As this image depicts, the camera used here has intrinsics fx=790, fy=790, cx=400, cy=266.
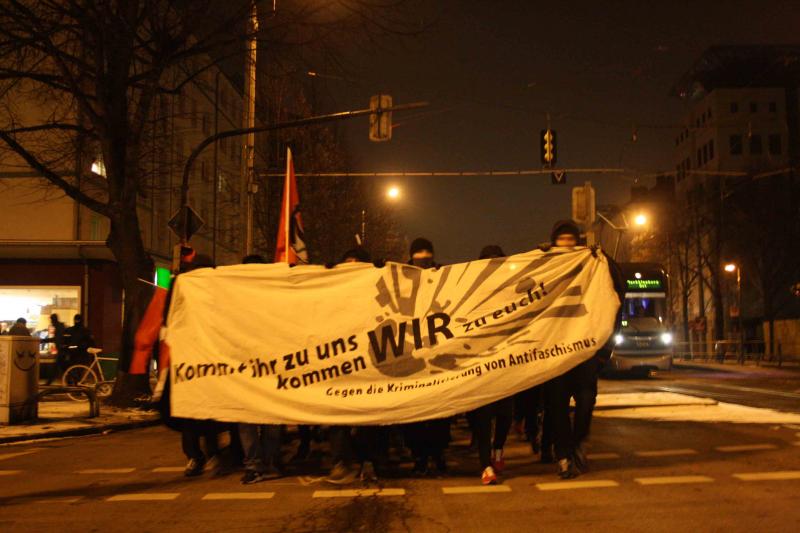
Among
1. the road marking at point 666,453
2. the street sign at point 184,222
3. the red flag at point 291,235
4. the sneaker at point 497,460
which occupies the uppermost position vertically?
the street sign at point 184,222

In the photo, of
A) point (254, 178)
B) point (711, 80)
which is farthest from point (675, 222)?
point (254, 178)

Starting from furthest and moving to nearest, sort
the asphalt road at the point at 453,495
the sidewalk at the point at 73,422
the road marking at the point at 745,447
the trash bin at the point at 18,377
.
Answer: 1. the trash bin at the point at 18,377
2. the sidewalk at the point at 73,422
3. the road marking at the point at 745,447
4. the asphalt road at the point at 453,495

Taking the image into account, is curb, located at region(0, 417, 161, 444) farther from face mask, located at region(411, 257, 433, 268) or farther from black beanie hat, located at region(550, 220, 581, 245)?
black beanie hat, located at region(550, 220, 581, 245)

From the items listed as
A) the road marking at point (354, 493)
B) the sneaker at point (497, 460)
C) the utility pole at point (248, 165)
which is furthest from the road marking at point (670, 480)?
the utility pole at point (248, 165)

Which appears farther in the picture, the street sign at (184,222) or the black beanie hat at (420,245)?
the street sign at (184,222)

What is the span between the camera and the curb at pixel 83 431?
1114 cm

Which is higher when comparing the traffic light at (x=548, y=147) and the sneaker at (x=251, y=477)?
the traffic light at (x=548, y=147)

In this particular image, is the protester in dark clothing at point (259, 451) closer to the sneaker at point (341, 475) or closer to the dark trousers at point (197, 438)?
the dark trousers at point (197, 438)

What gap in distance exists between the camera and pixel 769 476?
6.92 metres

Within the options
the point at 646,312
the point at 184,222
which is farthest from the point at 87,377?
the point at 646,312

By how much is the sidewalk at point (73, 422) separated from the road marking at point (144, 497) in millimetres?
5172

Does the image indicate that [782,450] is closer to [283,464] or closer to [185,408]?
[283,464]

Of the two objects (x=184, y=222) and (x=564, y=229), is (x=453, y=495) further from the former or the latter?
(x=184, y=222)

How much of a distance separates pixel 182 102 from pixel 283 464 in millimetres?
30733
